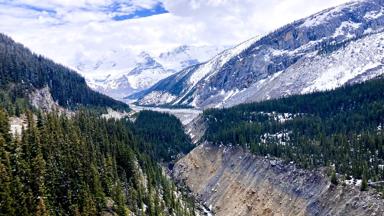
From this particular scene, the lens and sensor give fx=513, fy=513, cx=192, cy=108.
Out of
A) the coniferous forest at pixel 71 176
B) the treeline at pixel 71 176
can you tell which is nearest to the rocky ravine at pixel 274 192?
the treeline at pixel 71 176

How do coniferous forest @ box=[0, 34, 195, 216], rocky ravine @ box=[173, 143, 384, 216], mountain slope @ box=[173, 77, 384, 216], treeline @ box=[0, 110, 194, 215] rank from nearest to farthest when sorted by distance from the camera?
treeline @ box=[0, 110, 194, 215], coniferous forest @ box=[0, 34, 195, 216], rocky ravine @ box=[173, 143, 384, 216], mountain slope @ box=[173, 77, 384, 216]

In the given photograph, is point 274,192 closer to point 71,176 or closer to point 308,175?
point 308,175

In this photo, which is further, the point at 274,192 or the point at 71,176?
the point at 274,192

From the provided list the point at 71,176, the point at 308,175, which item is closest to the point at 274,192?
the point at 308,175

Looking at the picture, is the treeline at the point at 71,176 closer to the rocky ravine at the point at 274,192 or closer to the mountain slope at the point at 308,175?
the rocky ravine at the point at 274,192

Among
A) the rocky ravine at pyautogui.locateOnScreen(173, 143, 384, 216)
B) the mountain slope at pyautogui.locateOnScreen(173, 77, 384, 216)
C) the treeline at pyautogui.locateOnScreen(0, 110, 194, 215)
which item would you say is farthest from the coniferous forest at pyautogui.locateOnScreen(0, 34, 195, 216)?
the mountain slope at pyautogui.locateOnScreen(173, 77, 384, 216)

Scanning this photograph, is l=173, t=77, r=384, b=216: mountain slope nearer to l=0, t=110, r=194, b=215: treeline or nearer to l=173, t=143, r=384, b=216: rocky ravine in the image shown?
l=173, t=143, r=384, b=216: rocky ravine

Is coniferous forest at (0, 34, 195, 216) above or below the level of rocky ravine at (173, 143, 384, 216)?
above
